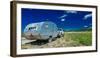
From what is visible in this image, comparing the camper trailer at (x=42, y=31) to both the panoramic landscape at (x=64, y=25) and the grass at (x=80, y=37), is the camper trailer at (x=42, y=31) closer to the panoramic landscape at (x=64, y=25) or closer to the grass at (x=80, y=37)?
the panoramic landscape at (x=64, y=25)

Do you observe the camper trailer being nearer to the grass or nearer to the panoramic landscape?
the panoramic landscape

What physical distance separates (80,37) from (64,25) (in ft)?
0.82

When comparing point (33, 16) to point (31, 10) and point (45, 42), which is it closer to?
point (31, 10)

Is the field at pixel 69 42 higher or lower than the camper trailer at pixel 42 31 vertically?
lower

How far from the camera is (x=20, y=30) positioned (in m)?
1.92

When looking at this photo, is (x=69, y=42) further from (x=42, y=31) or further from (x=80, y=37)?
(x=42, y=31)

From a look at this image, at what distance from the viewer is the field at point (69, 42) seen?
6.59 feet

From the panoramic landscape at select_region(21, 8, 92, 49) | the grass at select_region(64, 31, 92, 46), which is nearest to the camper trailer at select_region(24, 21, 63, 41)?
the panoramic landscape at select_region(21, 8, 92, 49)

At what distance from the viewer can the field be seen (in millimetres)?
2007

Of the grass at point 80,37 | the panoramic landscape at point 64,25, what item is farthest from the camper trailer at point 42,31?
the grass at point 80,37

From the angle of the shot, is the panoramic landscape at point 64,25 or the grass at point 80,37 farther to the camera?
the grass at point 80,37

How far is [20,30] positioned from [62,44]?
49cm

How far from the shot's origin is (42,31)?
2.03 metres

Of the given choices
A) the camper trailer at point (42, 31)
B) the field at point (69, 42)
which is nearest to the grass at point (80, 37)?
the field at point (69, 42)
